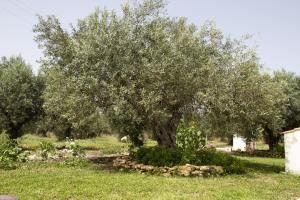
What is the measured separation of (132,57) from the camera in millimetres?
22578

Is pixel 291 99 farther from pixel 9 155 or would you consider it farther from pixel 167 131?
pixel 9 155

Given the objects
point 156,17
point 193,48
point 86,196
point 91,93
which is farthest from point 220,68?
point 86,196

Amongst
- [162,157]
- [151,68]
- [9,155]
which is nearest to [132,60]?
[151,68]

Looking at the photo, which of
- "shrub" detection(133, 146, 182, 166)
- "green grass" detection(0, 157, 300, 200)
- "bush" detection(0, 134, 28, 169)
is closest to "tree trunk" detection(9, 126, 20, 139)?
"bush" detection(0, 134, 28, 169)

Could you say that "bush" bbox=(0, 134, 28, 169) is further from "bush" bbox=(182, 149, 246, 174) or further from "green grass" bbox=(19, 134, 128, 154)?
"green grass" bbox=(19, 134, 128, 154)

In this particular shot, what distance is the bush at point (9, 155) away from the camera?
23.7 m

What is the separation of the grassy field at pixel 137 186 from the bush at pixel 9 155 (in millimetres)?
2044

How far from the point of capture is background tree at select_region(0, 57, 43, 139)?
40.8 m

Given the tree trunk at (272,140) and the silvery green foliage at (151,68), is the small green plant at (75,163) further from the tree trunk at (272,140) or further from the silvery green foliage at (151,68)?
the tree trunk at (272,140)

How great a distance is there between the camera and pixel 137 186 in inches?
655

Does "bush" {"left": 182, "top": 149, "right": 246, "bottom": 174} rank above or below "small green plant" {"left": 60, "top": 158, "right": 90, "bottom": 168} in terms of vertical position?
above

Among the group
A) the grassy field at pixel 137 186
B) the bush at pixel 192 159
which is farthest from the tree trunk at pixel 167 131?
the grassy field at pixel 137 186

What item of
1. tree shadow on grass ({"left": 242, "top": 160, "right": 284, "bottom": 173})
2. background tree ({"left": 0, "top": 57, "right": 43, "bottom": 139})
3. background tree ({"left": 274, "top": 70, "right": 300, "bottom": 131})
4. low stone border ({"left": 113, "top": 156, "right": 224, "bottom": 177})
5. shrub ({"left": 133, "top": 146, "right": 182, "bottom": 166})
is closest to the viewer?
low stone border ({"left": 113, "top": 156, "right": 224, "bottom": 177})

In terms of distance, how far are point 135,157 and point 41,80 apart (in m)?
21.8
